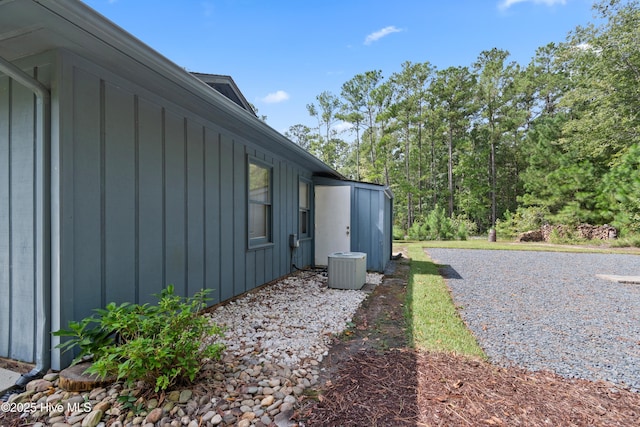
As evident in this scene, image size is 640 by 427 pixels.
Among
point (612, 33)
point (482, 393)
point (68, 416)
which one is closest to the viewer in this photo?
point (68, 416)

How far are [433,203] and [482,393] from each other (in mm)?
24757

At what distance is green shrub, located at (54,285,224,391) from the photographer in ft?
5.83

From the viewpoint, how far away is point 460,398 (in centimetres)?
198

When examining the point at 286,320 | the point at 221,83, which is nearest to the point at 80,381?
the point at 286,320

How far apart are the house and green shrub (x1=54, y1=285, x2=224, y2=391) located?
0.93 ft

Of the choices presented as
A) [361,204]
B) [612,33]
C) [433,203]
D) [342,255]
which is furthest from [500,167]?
[342,255]

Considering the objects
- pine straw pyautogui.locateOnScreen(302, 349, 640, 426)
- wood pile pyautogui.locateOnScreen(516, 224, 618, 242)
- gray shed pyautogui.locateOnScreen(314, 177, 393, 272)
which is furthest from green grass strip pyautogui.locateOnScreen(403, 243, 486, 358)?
wood pile pyautogui.locateOnScreen(516, 224, 618, 242)

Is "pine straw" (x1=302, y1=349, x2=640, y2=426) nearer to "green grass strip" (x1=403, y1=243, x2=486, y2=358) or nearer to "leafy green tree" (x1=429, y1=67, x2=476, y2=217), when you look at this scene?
"green grass strip" (x1=403, y1=243, x2=486, y2=358)

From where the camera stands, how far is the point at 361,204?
675 centimetres

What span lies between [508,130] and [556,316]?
23146 mm

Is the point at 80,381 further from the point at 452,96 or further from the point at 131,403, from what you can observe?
the point at 452,96

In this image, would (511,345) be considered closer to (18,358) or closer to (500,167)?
(18,358)

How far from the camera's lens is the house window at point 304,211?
22.0 feet

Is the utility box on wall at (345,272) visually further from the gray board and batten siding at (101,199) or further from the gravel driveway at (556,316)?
the gray board and batten siding at (101,199)
